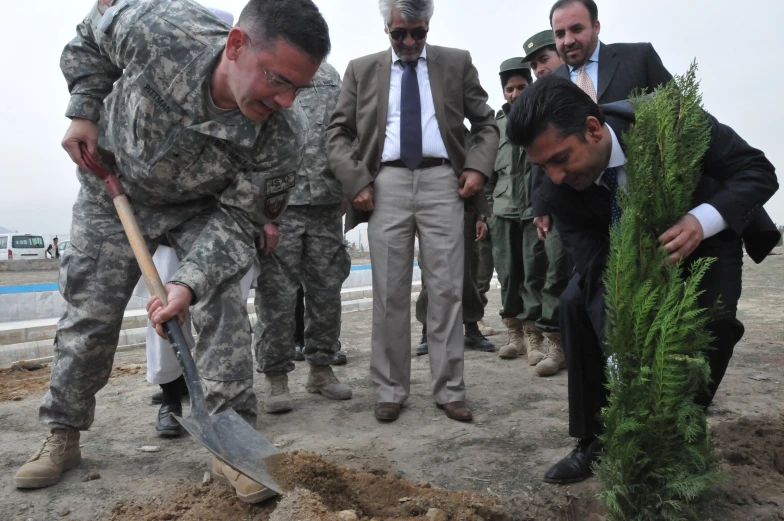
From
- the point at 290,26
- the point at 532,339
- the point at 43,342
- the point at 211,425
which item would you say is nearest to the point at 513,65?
the point at 532,339

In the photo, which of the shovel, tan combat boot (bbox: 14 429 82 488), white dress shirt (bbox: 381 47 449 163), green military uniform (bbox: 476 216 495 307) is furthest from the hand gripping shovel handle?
green military uniform (bbox: 476 216 495 307)

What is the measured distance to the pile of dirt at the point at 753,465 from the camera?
227 centimetres

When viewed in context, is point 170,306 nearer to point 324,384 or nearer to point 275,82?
point 275,82

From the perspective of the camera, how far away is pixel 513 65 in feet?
16.6

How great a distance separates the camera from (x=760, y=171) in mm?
2406

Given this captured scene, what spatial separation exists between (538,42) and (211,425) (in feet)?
11.4

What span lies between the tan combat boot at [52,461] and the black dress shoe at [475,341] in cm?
323

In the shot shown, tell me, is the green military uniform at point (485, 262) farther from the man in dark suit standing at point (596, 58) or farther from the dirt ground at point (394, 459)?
the man in dark suit standing at point (596, 58)

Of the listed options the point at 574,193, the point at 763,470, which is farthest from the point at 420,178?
the point at 763,470

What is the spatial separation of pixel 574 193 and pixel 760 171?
626 mm

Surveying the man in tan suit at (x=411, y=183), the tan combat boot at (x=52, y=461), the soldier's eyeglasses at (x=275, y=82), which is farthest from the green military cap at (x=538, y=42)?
the tan combat boot at (x=52, y=461)

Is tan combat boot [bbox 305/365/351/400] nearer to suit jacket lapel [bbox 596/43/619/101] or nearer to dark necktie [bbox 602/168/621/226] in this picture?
dark necktie [bbox 602/168/621/226]

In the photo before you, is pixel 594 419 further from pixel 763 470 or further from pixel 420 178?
pixel 420 178

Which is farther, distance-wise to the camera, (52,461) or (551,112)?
(52,461)
